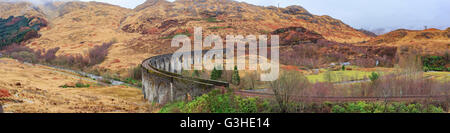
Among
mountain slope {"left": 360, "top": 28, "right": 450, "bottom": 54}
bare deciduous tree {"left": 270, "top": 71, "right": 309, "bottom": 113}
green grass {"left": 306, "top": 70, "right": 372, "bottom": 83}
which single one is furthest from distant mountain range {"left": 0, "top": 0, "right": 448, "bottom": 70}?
bare deciduous tree {"left": 270, "top": 71, "right": 309, "bottom": 113}

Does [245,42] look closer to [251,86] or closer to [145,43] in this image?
[145,43]

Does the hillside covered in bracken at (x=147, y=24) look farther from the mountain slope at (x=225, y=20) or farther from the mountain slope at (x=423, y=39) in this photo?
the mountain slope at (x=423, y=39)

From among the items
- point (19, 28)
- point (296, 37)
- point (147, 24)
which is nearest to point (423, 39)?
point (296, 37)

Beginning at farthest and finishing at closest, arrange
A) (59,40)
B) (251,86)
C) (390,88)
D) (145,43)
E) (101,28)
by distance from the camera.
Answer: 1. (101,28)
2. (59,40)
3. (145,43)
4. (251,86)
5. (390,88)

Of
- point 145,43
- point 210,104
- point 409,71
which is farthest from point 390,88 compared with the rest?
point 145,43

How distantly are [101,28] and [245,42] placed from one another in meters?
63.5

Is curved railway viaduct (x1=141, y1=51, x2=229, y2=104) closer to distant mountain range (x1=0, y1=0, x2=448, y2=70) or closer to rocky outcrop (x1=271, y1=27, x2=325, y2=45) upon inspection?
distant mountain range (x1=0, y1=0, x2=448, y2=70)

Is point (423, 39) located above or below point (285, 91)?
above

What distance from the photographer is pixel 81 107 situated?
17.3 metres

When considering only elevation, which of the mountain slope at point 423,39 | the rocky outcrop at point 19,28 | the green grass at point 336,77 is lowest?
the green grass at point 336,77

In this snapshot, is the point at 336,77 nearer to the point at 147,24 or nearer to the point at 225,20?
the point at 225,20

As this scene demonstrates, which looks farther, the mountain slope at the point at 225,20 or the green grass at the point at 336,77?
the mountain slope at the point at 225,20

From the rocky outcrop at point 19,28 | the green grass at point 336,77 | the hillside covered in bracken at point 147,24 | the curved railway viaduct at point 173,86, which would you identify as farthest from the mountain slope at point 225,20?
the curved railway viaduct at point 173,86

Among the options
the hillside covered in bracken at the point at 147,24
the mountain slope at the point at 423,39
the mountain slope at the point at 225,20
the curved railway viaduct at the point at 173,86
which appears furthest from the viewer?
the mountain slope at the point at 225,20
